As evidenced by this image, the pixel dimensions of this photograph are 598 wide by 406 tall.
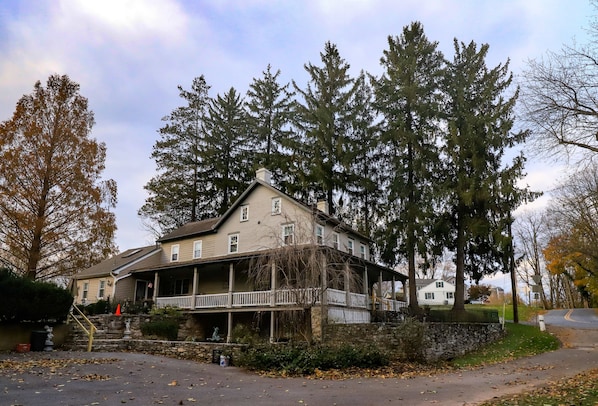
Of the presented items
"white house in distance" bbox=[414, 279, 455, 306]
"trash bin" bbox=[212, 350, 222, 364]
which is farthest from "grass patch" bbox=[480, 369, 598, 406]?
"white house in distance" bbox=[414, 279, 455, 306]

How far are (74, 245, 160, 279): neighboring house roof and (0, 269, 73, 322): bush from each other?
9003mm

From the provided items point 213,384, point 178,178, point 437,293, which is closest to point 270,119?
point 178,178

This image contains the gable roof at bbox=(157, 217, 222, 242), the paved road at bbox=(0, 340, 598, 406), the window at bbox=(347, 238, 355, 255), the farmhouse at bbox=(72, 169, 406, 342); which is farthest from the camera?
the gable roof at bbox=(157, 217, 222, 242)

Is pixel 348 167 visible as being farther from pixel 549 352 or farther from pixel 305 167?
pixel 549 352

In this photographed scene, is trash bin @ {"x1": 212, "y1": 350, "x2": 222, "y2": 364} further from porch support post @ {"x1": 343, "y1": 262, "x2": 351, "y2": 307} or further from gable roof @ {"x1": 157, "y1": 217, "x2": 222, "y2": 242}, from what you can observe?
gable roof @ {"x1": 157, "y1": 217, "x2": 222, "y2": 242}

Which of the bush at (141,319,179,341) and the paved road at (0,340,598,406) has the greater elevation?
the bush at (141,319,179,341)

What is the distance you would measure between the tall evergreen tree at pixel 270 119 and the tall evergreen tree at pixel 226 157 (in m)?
1.21

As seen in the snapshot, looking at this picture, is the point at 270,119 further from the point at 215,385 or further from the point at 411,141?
the point at 215,385

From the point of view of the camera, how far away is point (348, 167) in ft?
96.7

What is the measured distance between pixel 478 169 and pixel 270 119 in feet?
58.4

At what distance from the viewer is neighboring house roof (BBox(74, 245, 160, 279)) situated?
1066 inches

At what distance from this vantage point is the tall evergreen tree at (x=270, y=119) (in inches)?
1328

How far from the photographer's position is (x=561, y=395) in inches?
Result: 331

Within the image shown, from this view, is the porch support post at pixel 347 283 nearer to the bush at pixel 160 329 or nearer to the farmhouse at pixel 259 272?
the farmhouse at pixel 259 272
